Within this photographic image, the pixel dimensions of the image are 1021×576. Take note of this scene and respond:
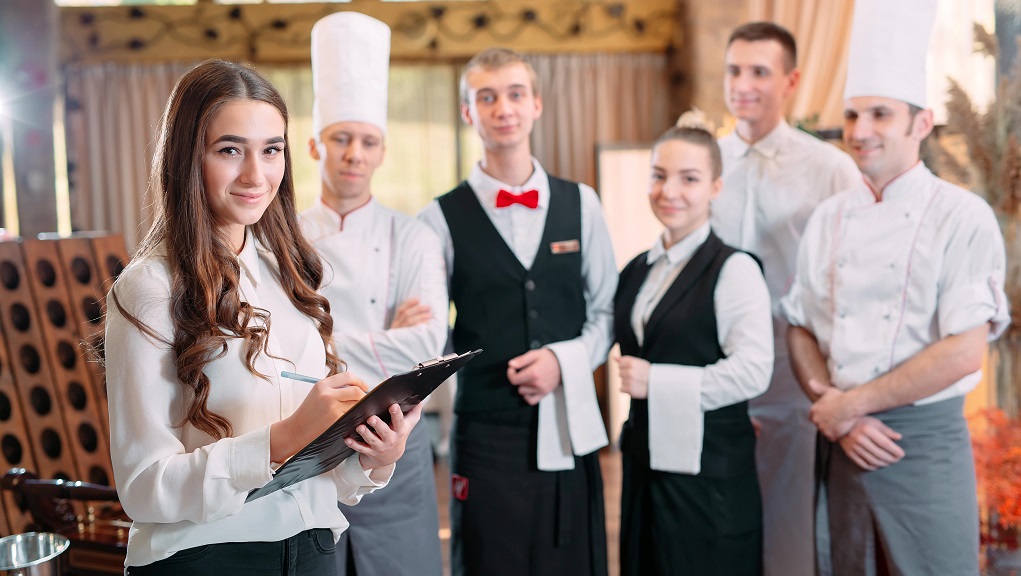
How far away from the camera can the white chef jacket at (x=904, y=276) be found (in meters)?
1.92

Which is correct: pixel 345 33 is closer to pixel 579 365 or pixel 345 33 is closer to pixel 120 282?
pixel 579 365

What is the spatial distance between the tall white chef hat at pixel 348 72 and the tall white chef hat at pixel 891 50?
1158 mm

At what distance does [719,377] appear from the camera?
2.05 meters

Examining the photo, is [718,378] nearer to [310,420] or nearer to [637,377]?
[637,377]

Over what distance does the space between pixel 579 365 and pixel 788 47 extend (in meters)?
1.15

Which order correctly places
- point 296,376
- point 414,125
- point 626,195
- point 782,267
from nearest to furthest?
1. point 296,376
2. point 782,267
3. point 626,195
4. point 414,125

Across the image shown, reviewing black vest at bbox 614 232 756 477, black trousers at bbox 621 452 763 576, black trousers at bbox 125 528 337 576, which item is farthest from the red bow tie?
black trousers at bbox 125 528 337 576

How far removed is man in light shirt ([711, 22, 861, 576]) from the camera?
2.46 metres

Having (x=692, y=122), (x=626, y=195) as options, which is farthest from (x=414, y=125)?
(x=692, y=122)

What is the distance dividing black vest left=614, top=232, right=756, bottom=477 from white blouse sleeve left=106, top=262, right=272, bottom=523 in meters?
1.18

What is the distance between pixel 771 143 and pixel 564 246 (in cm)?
76

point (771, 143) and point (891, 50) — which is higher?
point (891, 50)

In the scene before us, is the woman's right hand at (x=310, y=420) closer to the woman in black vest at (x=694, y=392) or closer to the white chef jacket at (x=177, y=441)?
the white chef jacket at (x=177, y=441)

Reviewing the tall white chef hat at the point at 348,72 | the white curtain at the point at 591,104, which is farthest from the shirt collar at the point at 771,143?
the white curtain at the point at 591,104
